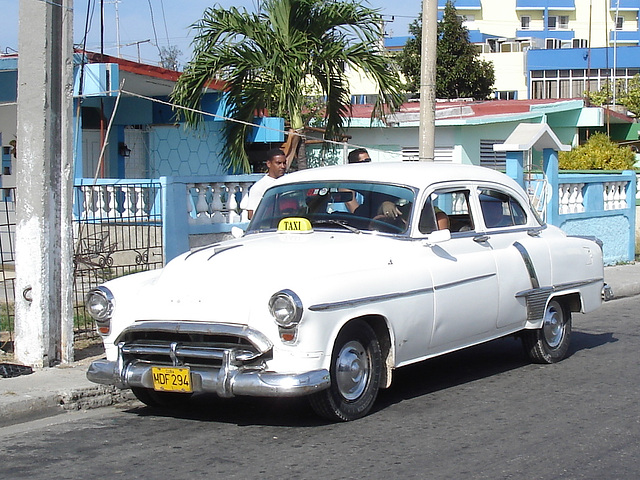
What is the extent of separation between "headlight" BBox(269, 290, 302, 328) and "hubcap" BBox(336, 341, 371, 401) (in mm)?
573

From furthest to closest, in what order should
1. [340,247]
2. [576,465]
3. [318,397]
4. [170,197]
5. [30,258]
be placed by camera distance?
[170,197], [30,258], [340,247], [318,397], [576,465]

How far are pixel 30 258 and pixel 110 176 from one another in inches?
402

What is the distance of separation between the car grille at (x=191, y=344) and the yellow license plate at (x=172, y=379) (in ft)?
0.30

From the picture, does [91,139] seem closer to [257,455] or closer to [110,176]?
[110,176]

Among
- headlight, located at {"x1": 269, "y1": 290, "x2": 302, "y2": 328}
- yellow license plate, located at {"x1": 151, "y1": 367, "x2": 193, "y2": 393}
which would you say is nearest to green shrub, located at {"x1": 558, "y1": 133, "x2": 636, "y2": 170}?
headlight, located at {"x1": 269, "y1": 290, "x2": 302, "y2": 328}

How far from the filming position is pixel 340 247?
259 inches

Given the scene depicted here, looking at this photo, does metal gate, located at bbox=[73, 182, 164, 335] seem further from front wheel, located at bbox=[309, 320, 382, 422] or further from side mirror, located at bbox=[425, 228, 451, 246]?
front wheel, located at bbox=[309, 320, 382, 422]

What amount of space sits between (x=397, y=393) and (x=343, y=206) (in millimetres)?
1519

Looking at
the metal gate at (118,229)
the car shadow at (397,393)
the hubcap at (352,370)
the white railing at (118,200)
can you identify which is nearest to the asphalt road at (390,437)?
the car shadow at (397,393)

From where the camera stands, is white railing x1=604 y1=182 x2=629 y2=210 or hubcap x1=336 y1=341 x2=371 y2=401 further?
white railing x1=604 y1=182 x2=629 y2=210

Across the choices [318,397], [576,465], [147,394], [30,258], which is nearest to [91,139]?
[30,258]

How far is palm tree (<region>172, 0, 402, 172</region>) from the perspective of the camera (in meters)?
13.9

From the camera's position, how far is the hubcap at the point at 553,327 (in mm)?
8469

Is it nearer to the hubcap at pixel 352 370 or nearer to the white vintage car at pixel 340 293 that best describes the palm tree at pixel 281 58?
the white vintage car at pixel 340 293
